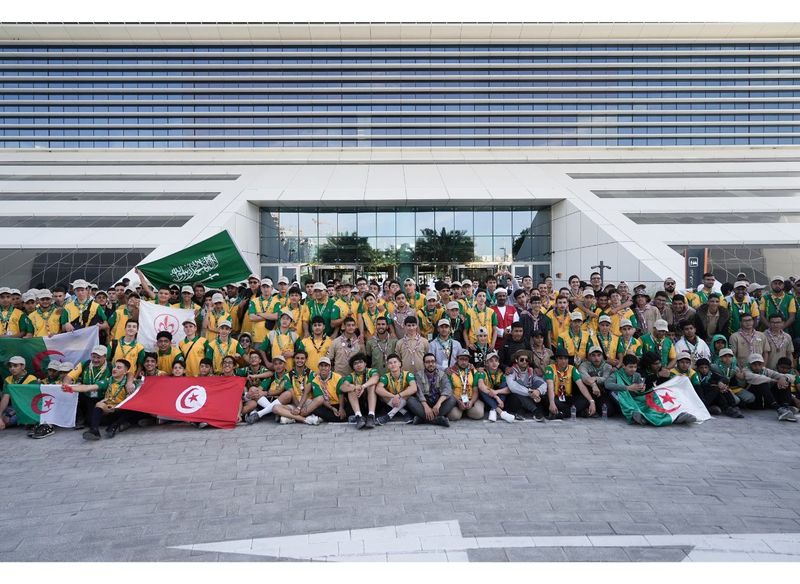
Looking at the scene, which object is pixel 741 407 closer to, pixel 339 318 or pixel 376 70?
pixel 339 318

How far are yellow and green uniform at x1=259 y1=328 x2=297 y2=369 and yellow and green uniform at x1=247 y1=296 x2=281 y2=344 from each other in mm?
436

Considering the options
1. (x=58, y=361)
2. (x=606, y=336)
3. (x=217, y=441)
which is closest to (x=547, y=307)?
(x=606, y=336)

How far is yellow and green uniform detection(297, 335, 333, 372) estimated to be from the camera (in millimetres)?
7629

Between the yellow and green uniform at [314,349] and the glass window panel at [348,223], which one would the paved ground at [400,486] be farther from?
the glass window panel at [348,223]

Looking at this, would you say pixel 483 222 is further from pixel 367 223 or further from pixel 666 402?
pixel 666 402

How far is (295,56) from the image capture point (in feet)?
124

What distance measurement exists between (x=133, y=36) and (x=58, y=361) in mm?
38548

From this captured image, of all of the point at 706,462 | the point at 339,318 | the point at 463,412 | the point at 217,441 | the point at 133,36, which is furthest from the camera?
the point at 133,36

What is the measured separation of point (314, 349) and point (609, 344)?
4.70 meters

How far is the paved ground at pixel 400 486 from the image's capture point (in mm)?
3893

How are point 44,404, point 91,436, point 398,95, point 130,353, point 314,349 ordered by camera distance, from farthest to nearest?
point 398,95 → point 314,349 → point 130,353 → point 44,404 → point 91,436

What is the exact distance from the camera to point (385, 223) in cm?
2627

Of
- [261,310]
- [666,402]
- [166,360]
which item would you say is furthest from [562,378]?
[166,360]

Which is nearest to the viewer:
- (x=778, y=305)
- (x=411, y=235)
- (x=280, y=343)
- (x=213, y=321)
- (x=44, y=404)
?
(x=44, y=404)
